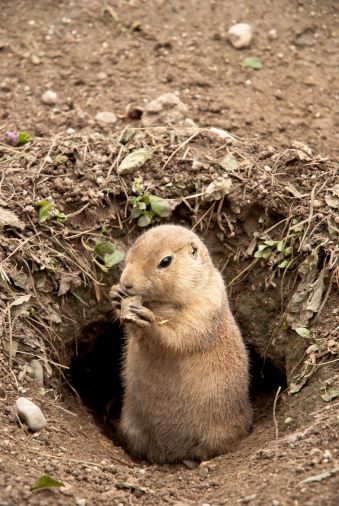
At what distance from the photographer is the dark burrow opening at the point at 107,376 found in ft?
25.4

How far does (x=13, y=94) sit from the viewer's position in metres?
8.89

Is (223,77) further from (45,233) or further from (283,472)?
(283,472)

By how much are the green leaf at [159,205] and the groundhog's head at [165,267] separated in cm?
96

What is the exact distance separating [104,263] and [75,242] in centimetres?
34

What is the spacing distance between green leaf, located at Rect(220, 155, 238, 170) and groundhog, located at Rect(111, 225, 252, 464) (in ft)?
3.77

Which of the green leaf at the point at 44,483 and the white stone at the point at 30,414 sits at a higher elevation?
the green leaf at the point at 44,483

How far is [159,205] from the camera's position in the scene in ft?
24.3

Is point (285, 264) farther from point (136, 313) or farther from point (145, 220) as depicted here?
point (136, 313)

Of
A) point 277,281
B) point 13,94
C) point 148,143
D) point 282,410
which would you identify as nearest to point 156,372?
point 282,410

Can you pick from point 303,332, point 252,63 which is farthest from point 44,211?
point 252,63

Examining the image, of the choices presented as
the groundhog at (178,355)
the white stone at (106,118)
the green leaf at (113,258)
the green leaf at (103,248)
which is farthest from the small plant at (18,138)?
the groundhog at (178,355)

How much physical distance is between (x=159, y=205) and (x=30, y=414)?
7.87 feet

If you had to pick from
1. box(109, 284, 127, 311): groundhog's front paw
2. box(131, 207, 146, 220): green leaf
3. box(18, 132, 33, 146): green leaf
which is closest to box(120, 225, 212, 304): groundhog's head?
box(109, 284, 127, 311): groundhog's front paw

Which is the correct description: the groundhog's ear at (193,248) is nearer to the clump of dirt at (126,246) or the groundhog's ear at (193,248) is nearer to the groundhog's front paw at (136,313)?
the groundhog's front paw at (136,313)
